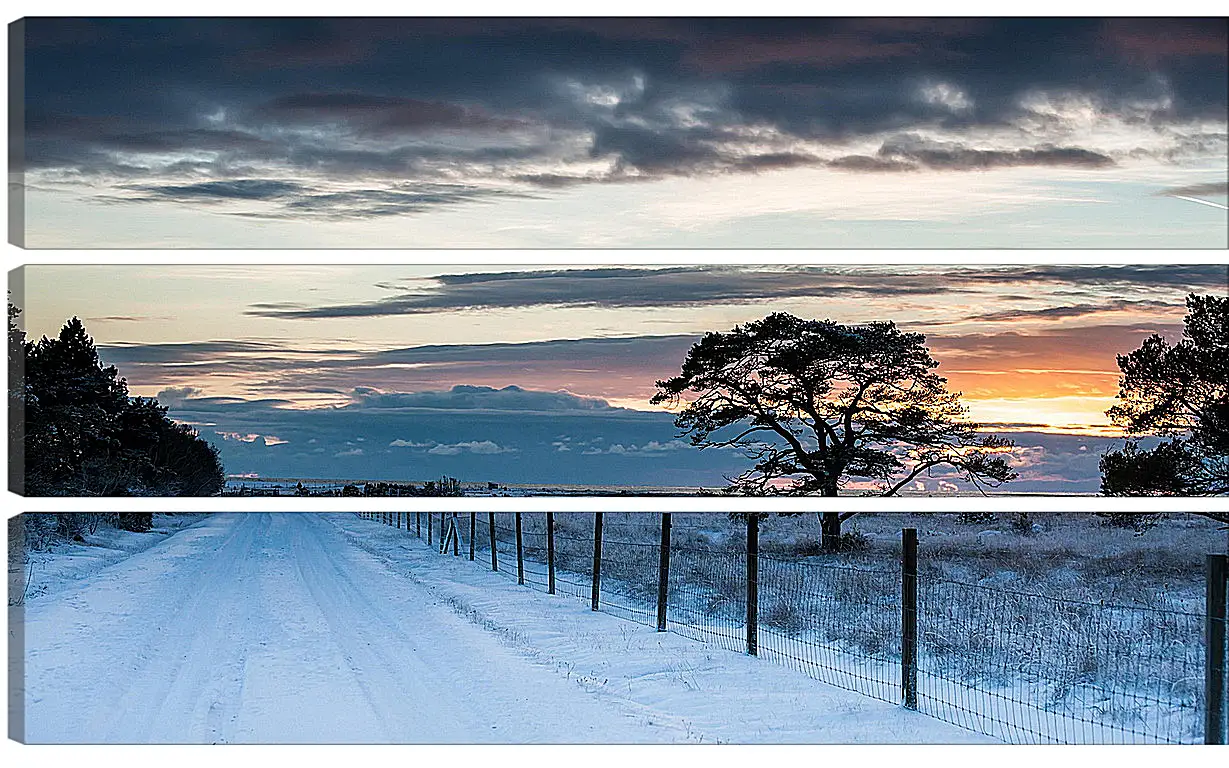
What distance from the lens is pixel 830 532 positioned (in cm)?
572

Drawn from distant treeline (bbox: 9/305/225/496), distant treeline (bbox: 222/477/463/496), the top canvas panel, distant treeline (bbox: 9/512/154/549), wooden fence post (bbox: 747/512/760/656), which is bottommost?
distant treeline (bbox: 9/512/154/549)

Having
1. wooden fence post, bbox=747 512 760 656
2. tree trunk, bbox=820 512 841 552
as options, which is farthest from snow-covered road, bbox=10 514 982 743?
tree trunk, bbox=820 512 841 552

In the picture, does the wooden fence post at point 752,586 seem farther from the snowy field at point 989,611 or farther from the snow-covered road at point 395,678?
the snow-covered road at point 395,678

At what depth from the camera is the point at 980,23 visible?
3855mm

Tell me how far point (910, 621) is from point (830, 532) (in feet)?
5.36

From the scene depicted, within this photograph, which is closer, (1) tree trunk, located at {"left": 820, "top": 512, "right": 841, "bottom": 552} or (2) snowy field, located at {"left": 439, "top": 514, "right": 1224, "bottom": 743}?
(2) snowy field, located at {"left": 439, "top": 514, "right": 1224, "bottom": 743}

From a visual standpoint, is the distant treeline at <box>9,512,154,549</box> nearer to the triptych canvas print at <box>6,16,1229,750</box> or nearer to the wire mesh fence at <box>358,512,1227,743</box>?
the wire mesh fence at <box>358,512,1227,743</box>

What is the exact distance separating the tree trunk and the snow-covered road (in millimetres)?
784

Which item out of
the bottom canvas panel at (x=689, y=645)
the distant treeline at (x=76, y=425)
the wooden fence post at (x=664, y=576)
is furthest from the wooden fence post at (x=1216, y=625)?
the wooden fence post at (x=664, y=576)

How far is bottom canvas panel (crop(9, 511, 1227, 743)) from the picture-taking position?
3.72 m

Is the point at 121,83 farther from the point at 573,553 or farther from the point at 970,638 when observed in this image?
the point at 573,553

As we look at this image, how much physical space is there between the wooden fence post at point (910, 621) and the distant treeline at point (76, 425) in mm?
2337

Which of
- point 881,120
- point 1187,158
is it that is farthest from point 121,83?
point 1187,158

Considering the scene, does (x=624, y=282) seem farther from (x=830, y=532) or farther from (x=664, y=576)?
(x=664, y=576)
